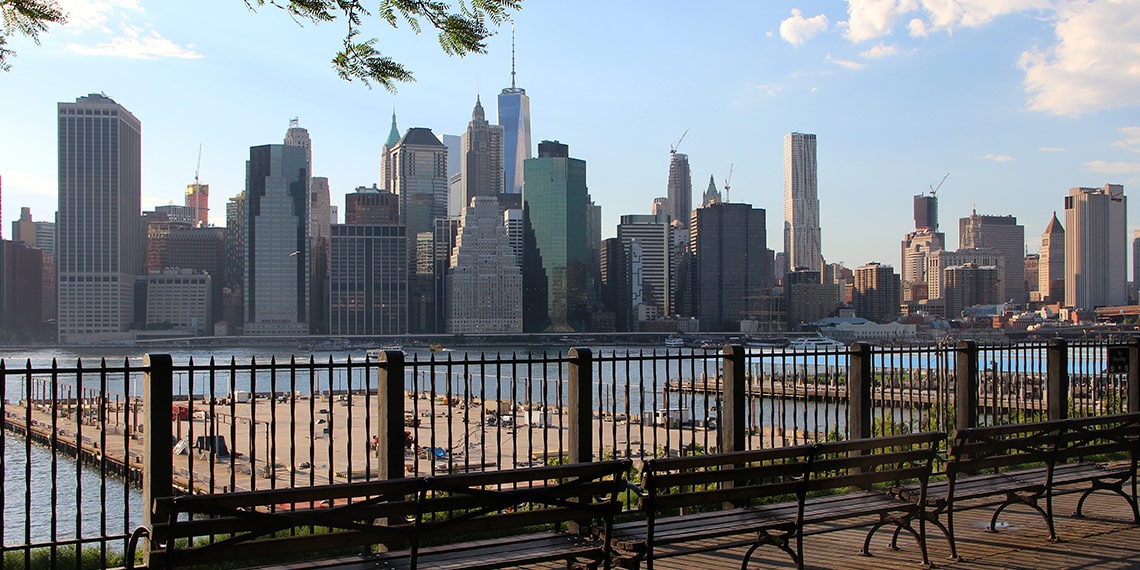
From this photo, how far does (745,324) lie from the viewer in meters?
176

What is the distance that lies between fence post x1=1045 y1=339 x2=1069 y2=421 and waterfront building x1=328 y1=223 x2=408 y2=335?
169001mm

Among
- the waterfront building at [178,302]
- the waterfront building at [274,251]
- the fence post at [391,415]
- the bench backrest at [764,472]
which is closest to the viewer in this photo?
Answer: the bench backrest at [764,472]

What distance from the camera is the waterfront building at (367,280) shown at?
177 metres

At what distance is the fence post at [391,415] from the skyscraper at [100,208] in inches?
6923

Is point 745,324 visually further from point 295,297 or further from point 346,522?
point 346,522

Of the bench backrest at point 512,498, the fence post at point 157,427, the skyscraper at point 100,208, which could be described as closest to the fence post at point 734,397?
the bench backrest at point 512,498

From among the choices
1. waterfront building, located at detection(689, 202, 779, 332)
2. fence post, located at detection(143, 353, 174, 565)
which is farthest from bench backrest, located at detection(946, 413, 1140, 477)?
waterfront building, located at detection(689, 202, 779, 332)

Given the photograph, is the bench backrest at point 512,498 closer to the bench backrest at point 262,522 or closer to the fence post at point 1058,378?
the bench backrest at point 262,522

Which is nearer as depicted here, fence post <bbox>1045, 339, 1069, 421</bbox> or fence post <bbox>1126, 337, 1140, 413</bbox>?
fence post <bbox>1045, 339, 1069, 421</bbox>

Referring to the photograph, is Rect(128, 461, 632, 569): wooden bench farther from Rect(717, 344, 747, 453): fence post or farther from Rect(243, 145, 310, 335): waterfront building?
Rect(243, 145, 310, 335): waterfront building

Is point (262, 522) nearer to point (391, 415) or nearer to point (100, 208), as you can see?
point (391, 415)

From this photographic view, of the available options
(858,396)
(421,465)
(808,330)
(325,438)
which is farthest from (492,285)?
(858,396)

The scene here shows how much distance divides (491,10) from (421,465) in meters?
28.1

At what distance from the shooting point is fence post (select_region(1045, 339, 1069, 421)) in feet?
34.2
